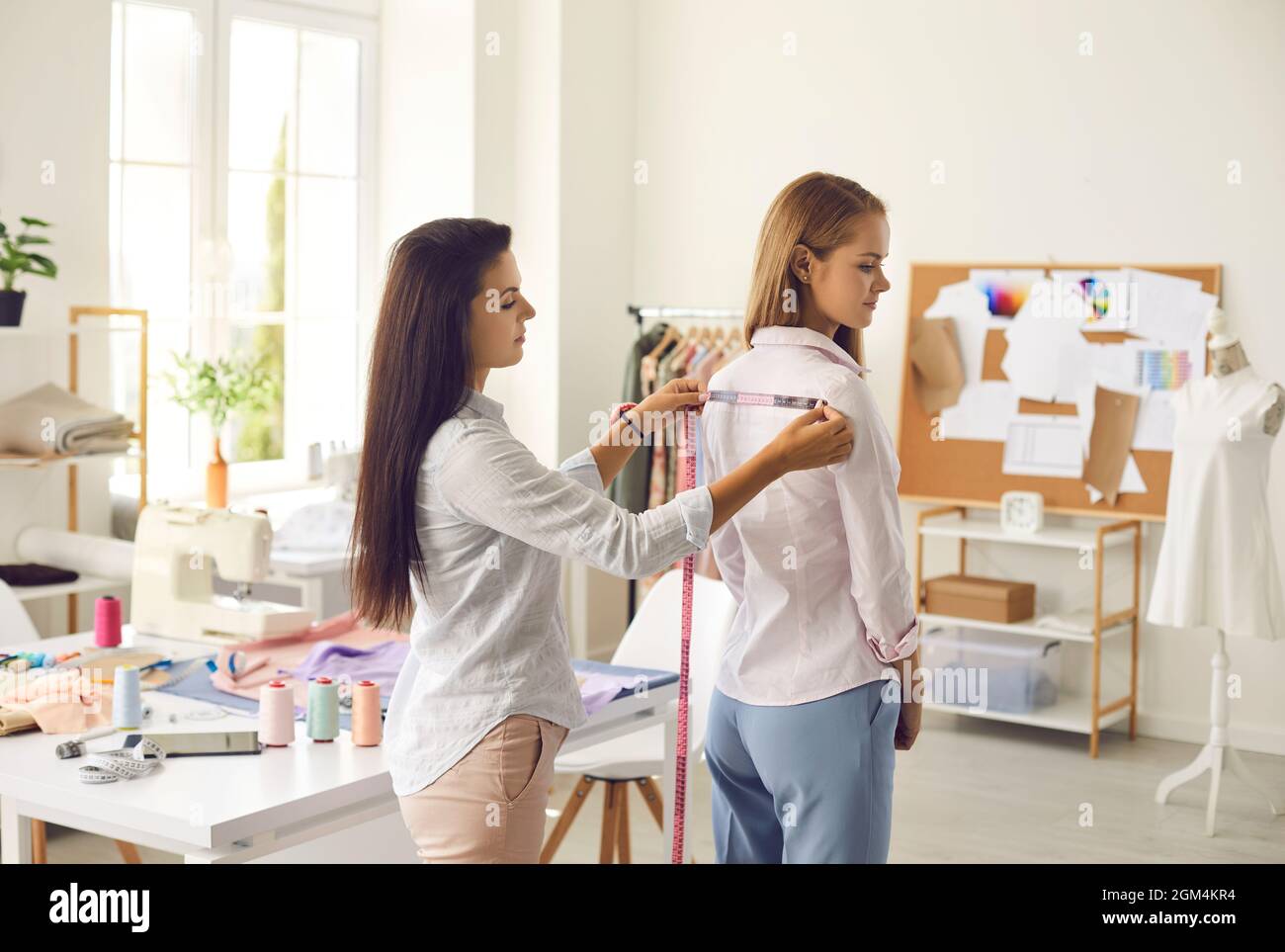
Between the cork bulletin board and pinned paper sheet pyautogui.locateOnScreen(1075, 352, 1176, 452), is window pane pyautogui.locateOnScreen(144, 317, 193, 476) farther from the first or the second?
pinned paper sheet pyautogui.locateOnScreen(1075, 352, 1176, 452)

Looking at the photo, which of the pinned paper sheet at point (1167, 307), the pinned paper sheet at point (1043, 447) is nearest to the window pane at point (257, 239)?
the pinned paper sheet at point (1043, 447)

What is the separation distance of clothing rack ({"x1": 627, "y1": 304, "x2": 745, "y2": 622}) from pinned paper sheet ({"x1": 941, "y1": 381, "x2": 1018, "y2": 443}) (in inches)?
35.6

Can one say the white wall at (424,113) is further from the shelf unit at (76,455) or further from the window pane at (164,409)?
the shelf unit at (76,455)

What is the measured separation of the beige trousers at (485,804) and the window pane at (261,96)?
4.03 m

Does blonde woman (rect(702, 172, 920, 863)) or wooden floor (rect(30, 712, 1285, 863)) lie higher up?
blonde woman (rect(702, 172, 920, 863))

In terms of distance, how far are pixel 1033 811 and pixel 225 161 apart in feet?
11.9

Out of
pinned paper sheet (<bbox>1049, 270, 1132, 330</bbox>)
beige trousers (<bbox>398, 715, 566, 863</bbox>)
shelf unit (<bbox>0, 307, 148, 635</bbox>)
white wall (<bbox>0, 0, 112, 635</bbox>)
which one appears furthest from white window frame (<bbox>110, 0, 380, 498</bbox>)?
beige trousers (<bbox>398, 715, 566, 863</bbox>)

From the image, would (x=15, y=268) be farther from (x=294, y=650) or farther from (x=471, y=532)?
(x=471, y=532)

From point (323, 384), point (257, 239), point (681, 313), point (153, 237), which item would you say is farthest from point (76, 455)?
point (681, 313)

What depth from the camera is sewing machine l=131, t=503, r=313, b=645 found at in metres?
3.11

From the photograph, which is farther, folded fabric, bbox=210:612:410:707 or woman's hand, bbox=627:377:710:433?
folded fabric, bbox=210:612:410:707

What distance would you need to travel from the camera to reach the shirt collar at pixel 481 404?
1852 millimetres
